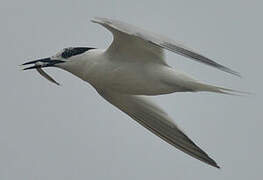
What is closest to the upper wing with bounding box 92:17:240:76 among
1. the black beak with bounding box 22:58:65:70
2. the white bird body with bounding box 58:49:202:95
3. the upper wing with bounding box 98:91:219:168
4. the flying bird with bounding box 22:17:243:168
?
the flying bird with bounding box 22:17:243:168

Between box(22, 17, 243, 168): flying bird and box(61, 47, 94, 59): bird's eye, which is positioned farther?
box(61, 47, 94, 59): bird's eye

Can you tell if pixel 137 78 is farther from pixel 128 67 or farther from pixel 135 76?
pixel 128 67

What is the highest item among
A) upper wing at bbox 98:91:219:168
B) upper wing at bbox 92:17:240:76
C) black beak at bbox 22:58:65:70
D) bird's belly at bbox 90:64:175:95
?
upper wing at bbox 92:17:240:76

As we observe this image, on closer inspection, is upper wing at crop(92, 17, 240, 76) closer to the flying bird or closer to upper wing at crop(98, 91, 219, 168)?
the flying bird

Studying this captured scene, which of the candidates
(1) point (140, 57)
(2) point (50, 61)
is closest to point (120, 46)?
(1) point (140, 57)

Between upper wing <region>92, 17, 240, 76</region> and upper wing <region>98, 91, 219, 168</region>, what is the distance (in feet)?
3.87

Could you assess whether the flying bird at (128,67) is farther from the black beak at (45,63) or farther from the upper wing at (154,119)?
the upper wing at (154,119)

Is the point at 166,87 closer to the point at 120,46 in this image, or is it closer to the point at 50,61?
the point at 120,46

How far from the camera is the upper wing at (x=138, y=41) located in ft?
38.1

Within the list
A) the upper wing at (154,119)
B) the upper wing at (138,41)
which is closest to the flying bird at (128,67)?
the upper wing at (138,41)

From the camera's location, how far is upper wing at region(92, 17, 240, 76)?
11.6 m

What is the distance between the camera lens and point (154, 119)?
14133 mm

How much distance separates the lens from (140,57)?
1289 cm

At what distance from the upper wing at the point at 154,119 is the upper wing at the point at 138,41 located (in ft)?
3.87
